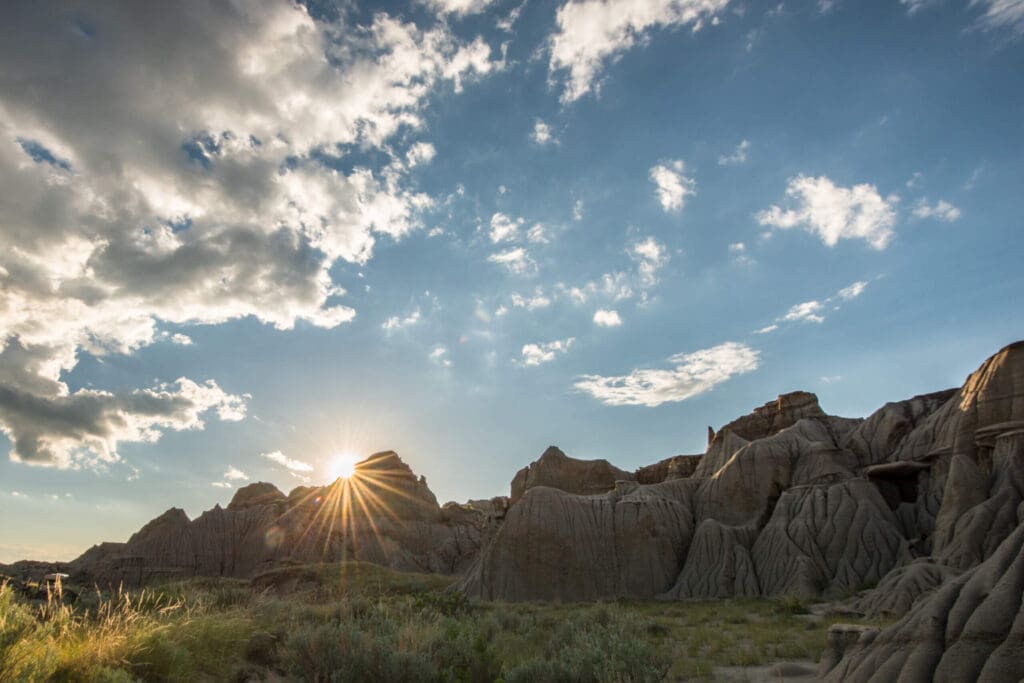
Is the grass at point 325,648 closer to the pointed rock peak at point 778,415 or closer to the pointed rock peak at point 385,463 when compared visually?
the pointed rock peak at point 778,415

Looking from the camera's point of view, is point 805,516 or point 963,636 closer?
point 963,636

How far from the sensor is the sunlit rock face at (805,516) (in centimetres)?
2847

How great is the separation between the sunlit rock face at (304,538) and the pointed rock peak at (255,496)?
6.24 meters

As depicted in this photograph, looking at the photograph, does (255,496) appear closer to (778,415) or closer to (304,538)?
(304,538)

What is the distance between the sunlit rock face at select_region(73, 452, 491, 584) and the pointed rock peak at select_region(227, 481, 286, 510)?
20.5 ft

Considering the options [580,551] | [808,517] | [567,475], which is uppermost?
[567,475]

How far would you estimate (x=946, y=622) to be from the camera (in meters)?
6.32

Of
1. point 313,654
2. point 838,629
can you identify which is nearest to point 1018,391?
point 838,629

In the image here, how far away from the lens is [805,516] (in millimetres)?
35406

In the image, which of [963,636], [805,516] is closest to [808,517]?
[805,516]

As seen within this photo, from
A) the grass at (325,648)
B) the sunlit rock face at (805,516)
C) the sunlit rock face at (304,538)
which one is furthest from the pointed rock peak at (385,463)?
the grass at (325,648)

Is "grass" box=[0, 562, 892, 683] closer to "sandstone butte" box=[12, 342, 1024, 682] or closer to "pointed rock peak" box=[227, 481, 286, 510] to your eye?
"sandstone butte" box=[12, 342, 1024, 682]

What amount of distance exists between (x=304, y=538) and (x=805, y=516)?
160ft

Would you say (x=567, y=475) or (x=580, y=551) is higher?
(x=567, y=475)
